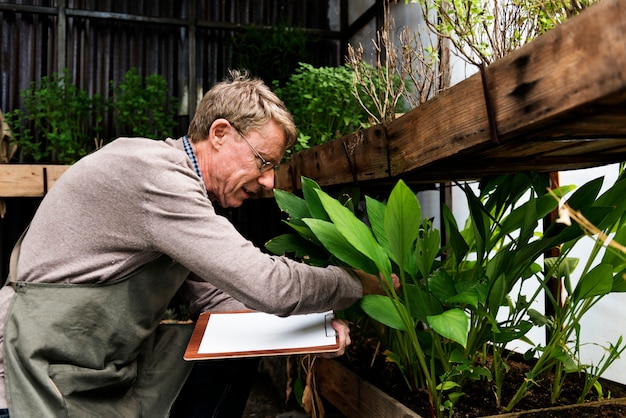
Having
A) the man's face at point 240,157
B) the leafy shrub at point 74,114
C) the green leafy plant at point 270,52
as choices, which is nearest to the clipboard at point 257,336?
the man's face at point 240,157

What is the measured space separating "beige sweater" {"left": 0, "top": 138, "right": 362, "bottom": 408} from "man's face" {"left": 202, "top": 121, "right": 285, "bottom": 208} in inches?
7.9

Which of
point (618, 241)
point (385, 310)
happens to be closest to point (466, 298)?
point (385, 310)

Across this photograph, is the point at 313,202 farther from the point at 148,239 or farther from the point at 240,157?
the point at 148,239

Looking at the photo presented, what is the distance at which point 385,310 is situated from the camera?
117 centimetres

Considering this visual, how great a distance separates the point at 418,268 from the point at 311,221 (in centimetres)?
28

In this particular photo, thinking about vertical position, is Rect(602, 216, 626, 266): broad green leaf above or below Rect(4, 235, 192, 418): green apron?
above

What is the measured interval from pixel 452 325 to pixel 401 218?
8.1 inches

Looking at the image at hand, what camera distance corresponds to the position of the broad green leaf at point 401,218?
978 mm

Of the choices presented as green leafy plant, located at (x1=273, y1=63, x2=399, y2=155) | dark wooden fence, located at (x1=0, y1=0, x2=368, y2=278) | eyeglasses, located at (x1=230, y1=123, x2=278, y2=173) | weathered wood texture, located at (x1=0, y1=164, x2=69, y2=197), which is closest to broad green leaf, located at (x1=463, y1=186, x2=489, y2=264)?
eyeglasses, located at (x1=230, y1=123, x2=278, y2=173)

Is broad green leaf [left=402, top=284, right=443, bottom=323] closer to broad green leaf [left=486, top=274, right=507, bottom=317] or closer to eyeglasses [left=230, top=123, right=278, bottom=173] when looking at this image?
broad green leaf [left=486, top=274, right=507, bottom=317]

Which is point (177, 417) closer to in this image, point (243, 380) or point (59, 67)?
point (243, 380)

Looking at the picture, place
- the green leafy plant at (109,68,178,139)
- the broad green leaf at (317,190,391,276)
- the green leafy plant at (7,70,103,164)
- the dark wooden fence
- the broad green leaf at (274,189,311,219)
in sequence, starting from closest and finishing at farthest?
the broad green leaf at (317,190,391,276) → the broad green leaf at (274,189,311,219) → the green leafy plant at (7,70,103,164) → the green leafy plant at (109,68,178,139) → the dark wooden fence

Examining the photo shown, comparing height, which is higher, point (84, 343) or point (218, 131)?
point (218, 131)

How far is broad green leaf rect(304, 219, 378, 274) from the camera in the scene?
1109 millimetres
